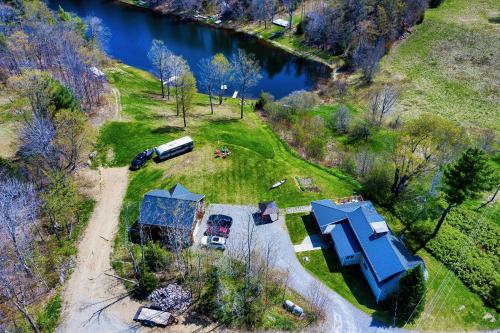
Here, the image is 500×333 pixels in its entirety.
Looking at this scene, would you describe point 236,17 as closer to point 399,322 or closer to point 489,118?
point 489,118

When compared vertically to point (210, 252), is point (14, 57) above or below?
above

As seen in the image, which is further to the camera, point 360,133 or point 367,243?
Answer: point 360,133

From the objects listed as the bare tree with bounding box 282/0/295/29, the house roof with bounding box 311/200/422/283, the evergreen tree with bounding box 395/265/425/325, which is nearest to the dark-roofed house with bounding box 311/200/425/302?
the house roof with bounding box 311/200/422/283

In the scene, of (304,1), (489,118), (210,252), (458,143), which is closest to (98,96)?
(210,252)

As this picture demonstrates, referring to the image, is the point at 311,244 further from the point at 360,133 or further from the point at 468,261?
the point at 360,133

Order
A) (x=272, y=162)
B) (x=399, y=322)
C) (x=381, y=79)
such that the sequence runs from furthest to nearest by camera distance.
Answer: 1. (x=381, y=79)
2. (x=272, y=162)
3. (x=399, y=322)

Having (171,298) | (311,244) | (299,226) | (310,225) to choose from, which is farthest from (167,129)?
(171,298)

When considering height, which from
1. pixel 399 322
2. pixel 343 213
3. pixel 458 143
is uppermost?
pixel 458 143

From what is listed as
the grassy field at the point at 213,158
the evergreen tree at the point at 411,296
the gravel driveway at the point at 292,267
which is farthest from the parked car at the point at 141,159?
the evergreen tree at the point at 411,296
